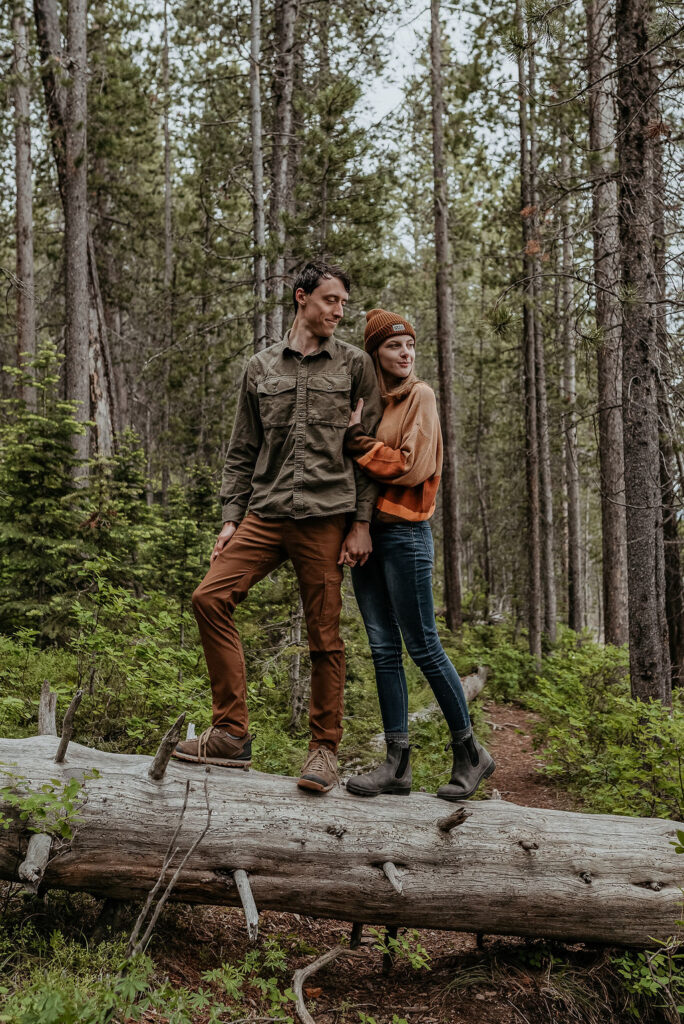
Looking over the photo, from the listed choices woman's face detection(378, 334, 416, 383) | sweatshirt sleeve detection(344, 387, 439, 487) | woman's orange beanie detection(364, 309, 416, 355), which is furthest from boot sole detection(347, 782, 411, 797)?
woman's orange beanie detection(364, 309, 416, 355)

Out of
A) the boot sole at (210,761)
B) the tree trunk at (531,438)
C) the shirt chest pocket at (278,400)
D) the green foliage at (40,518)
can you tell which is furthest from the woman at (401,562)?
the tree trunk at (531,438)

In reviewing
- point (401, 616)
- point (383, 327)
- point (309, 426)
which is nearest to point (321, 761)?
point (401, 616)

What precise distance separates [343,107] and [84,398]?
213 inches

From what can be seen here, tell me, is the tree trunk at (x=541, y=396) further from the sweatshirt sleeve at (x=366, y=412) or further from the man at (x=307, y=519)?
the man at (x=307, y=519)

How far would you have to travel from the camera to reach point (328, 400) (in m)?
4.09

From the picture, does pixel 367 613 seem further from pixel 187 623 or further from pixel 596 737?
pixel 596 737

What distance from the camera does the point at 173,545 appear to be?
31.2 ft

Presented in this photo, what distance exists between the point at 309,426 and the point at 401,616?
46.3 inches

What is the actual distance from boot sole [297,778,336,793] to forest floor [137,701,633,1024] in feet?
3.26

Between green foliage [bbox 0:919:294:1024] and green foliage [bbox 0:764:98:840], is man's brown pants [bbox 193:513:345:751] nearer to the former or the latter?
green foliage [bbox 0:764:98:840]

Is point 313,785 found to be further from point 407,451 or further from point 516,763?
point 516,763

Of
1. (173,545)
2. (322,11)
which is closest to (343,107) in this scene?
(322,11)

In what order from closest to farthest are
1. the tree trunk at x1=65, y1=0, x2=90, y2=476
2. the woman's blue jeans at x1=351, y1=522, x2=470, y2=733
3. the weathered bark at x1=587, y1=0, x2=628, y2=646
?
the woman's blue jeans at x1=351, y1=522, x2=470, y2=733 → the weathered bark at x1=587, y1=0, x2=628, y2=646 → the tree trunk at x1=65, y1=0, x2=90, y2=476

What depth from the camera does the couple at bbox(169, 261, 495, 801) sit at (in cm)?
402
